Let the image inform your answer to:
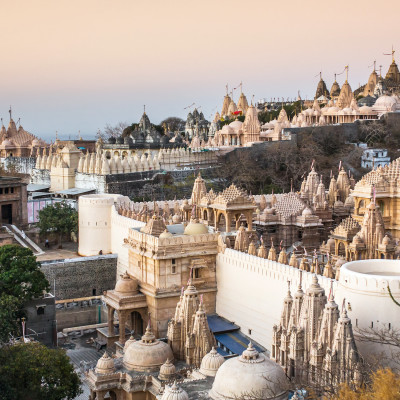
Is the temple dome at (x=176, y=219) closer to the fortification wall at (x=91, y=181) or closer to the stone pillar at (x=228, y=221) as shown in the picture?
the stone pillar at (x=228, y=221)

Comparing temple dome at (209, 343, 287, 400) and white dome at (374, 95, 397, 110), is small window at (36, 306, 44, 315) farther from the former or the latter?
white dome at (374, 95, 397, 110)

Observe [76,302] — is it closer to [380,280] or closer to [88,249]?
[88,249]

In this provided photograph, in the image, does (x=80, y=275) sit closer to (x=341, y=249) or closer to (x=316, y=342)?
(x=341, y=249)

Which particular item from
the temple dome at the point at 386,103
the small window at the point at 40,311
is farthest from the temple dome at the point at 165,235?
the temple dome at the point at 386,103

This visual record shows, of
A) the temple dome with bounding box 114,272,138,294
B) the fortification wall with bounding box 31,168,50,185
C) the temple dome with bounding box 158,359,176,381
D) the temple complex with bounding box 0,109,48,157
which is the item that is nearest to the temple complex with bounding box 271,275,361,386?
the temple dome with bounding box 158,359,176,381

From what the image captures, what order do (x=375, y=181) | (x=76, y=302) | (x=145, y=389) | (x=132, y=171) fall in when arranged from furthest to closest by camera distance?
(x=132, y=171), (x=76, y=302), (x=375, y=181), (x=145, y=389)

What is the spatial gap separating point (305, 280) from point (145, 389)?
5.55 m

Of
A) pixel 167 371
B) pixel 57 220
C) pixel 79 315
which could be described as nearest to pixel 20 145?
pixel 57 220

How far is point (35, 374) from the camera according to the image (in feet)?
71.7

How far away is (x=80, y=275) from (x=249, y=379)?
1726 cm

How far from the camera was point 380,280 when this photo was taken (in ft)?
68.9

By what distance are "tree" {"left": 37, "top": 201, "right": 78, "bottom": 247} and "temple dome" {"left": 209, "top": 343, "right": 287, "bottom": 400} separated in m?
21.8

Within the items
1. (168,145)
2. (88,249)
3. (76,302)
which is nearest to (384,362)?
(76,302)

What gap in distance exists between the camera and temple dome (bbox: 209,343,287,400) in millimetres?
18828
